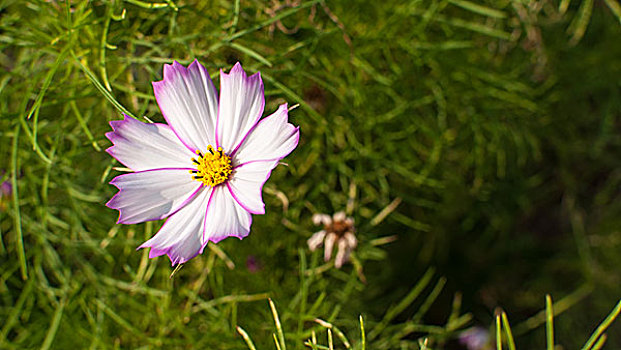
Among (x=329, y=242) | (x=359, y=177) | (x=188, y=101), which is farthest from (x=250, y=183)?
(x=359, y=177)

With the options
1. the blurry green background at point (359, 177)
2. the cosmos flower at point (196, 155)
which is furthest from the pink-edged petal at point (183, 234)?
the blurry green background at point (359, 177)

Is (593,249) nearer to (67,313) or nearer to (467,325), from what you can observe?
(467,325)

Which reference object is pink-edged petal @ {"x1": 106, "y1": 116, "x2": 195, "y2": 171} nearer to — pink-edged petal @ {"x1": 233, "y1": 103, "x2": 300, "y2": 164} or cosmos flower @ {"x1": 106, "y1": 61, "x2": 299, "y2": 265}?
cosmos flower @ {"x1": 106, "y1": 61, "x2": 299, "y2": 265}

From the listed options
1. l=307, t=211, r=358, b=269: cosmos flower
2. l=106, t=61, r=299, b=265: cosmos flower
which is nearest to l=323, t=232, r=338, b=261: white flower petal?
l=307, t=211, r=358, b=269: cosmos flower

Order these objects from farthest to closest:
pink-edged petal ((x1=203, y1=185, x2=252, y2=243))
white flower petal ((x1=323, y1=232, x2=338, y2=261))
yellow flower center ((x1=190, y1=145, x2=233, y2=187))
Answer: white flower petal ((x1=323, y1=232, x2=338, y2=261)), yellow flower center ((x1=190, y1=145, x2=233, y2=187)), pink-edged petal ((x1=203, y1=185, x2=252, y2=243))

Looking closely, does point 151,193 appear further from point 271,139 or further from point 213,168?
point 271,139

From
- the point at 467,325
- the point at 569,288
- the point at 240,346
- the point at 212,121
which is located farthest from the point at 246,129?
the point at 569,288
